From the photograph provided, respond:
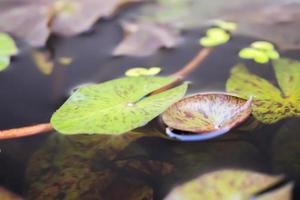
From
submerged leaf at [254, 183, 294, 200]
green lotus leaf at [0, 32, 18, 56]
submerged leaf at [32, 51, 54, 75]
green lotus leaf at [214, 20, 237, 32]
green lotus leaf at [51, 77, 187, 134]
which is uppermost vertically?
green lotus leaf at [214, 20, 237, 32]

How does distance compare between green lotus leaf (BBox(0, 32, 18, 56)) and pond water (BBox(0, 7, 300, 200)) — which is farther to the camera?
green lotus leaf (BBox(0, 32, 18, 56))

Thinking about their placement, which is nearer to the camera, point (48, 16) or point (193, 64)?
point (193, 64)

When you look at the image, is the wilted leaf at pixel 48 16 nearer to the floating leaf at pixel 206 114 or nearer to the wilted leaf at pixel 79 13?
the wilted leaf at pixel 79 13

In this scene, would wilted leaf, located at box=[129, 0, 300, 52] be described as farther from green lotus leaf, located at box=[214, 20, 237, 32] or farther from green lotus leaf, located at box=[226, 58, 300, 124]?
green lotus leaf, located at box=[226, 58, 300, 124]

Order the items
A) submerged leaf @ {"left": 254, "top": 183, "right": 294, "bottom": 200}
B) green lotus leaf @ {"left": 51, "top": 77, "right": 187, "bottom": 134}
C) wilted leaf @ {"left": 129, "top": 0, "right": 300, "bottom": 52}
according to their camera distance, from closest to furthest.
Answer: submerged leaf @ {"left": 254, "top": 183, "right": 294, "bottom": 200}, green lotus leaf @ {"left": 51, "top": 77, "right": 187, "bottom": 134}, wilted leaf @ {"left": 129, "top": 0, "right": 300, "bottom": 52}

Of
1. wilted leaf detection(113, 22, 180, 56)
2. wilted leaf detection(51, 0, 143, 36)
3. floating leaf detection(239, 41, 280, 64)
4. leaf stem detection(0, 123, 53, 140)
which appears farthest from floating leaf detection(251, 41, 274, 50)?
leaf stem detection(0, 123, 53, 140)

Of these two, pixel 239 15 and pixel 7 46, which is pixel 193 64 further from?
pixel 7 46

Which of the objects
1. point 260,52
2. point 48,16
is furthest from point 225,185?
point 48,16
